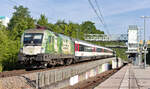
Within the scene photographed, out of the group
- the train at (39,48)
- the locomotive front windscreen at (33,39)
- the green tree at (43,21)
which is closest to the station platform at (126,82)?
the train at (39,48)

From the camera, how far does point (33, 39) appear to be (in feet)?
65.1

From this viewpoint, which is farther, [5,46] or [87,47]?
[87,47]

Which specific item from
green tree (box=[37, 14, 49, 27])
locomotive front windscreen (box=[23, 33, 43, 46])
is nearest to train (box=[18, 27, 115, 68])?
locomotive front windscreen (box=[23, 33, 43, 46])

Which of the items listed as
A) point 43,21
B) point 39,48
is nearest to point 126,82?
point 39,48

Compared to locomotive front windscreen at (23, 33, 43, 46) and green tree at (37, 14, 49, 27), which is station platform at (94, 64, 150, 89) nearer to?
locomotive front windscreen at (23, 33, 43, 46)

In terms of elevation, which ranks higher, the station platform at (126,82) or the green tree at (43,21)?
the green tree at (43,21)

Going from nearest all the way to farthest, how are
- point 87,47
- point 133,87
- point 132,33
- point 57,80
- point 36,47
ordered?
point 133,87, point 57,80, point 36,47, point 87,47, point 132,33

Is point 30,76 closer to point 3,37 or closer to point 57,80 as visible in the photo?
point 57,80

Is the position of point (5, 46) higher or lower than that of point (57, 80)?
higher

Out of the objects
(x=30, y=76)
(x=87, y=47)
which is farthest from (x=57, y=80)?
(x=87, y=47)

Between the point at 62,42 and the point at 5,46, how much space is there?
788 cm

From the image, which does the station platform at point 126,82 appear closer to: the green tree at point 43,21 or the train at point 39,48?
the train at point 39,48

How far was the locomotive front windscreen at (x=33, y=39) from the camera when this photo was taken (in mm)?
19638

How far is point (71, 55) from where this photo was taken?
28.9 metres
